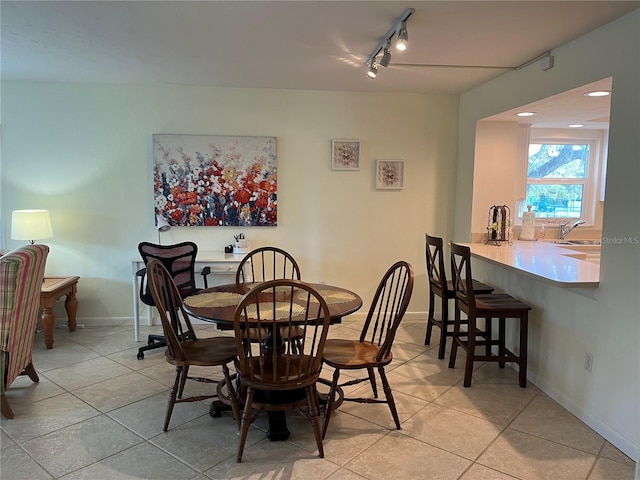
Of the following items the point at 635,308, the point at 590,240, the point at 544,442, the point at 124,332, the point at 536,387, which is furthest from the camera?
the point at 590,240

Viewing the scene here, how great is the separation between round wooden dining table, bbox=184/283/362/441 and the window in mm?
2969

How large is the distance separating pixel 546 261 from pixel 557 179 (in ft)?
6.60

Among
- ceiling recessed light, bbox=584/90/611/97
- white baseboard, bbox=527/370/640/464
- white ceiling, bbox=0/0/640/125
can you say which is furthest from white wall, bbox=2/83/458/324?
white baseboard, bbox=527/370/640/464

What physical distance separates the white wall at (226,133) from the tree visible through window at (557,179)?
975mm

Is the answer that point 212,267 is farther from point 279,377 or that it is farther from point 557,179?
point 557,179

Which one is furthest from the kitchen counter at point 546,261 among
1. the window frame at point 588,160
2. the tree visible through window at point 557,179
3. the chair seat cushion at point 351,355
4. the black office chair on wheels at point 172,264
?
the black office chair on wheels at point 172,264

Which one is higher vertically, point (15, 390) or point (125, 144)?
point (125, 144)

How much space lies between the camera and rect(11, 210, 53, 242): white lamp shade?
12.6 ft

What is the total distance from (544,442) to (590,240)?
2.90m

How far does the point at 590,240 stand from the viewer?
15.4ft

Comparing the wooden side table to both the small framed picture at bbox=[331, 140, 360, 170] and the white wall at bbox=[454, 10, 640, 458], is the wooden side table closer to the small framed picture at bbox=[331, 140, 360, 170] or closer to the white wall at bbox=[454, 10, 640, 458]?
the small framed picture at bbox=[331, 140, 360, 170]

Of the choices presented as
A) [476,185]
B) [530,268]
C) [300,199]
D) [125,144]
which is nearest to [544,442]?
[530,268]

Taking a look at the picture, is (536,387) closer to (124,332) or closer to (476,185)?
(476,185)

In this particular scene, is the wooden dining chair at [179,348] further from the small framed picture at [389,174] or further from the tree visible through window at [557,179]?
the tree visible through window at [557,179]
